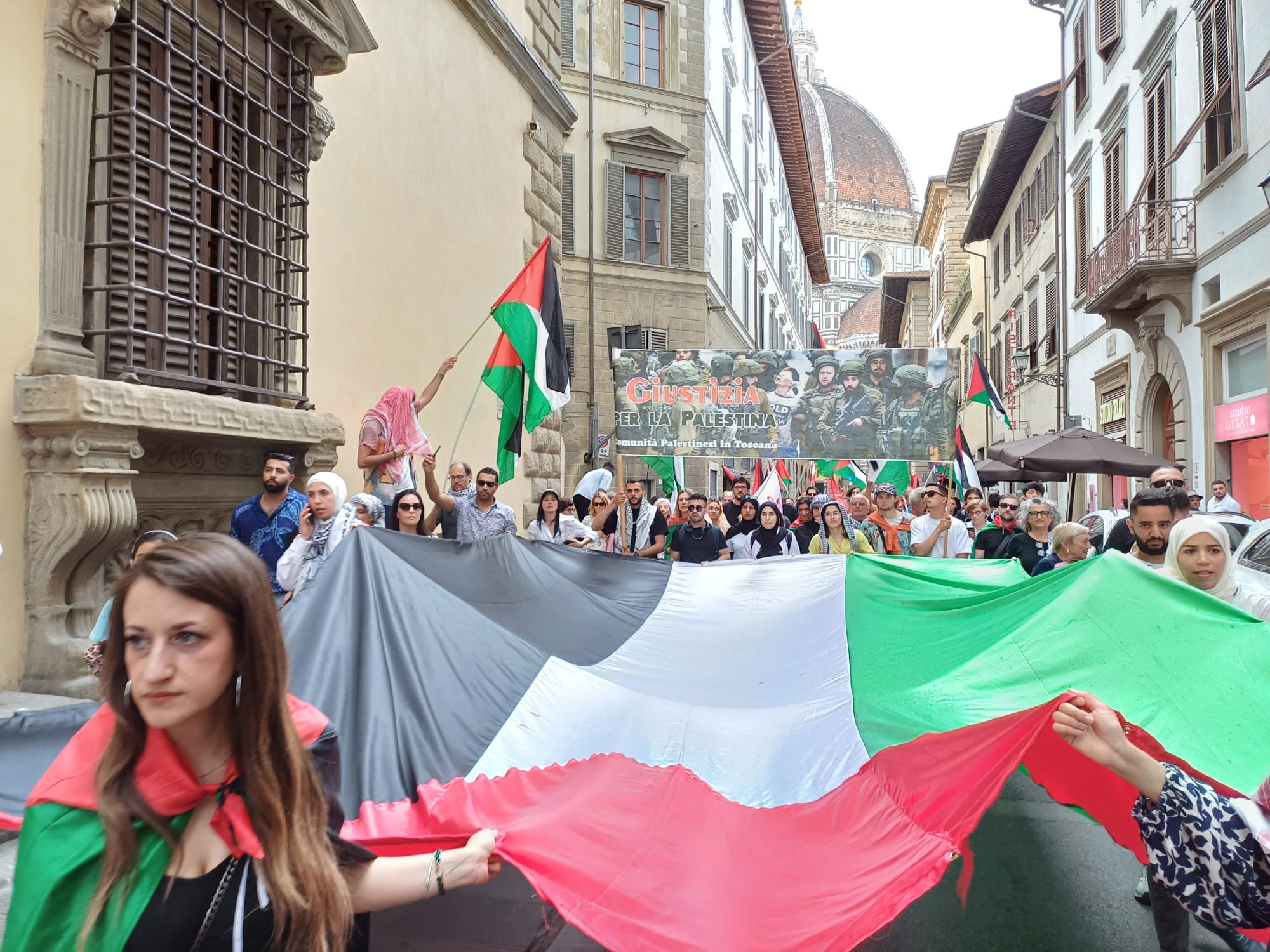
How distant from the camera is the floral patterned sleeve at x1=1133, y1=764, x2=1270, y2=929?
6.27 feet

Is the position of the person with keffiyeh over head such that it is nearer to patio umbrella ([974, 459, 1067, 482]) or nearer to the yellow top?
the yellow top

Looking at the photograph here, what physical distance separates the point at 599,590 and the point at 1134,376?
1702cm

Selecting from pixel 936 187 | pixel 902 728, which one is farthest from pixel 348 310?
pixel 936 187

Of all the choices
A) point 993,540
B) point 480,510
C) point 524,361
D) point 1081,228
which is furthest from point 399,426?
point 1081,228

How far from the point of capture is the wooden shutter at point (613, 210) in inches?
960

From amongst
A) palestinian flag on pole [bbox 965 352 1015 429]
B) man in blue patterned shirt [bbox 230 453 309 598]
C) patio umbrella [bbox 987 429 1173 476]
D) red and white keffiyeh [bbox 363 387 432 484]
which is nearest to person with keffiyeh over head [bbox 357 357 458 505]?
red and white keffiyeh [bbox 363 387 432 484]

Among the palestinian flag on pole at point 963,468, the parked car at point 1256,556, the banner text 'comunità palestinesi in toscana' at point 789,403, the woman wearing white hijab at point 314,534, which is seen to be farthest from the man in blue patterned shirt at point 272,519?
the palestinian flag on pole at point 963,468

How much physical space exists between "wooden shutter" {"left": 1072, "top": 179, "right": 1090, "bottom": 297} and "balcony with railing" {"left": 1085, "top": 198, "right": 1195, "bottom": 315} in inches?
139

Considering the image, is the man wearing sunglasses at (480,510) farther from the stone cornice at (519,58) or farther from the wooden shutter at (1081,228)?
the wooden shutter at (1081,228)

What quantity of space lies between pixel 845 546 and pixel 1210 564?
16.7ft

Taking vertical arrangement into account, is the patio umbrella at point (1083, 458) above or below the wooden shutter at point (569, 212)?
below

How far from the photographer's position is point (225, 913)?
5.65 feet

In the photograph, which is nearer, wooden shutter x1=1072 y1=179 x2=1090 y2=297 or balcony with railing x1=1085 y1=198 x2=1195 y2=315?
balcony with railing x1=1085 y1=198 x2=1195 y2=315

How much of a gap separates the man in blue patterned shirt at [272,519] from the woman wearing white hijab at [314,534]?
0.23 meters
